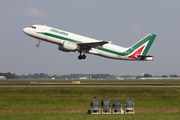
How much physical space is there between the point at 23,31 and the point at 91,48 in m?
15.4

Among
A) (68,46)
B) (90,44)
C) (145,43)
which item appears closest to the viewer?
(68,46)

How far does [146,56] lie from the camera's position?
60.7 metres

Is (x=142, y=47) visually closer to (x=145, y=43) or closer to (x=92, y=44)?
(x=145, y=43)

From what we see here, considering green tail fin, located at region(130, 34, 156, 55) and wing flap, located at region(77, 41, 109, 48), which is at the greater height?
green tail fin, located at region(130, 34, 156, 55)

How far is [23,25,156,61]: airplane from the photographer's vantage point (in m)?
54.2

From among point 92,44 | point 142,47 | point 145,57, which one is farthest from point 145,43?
point 92,44

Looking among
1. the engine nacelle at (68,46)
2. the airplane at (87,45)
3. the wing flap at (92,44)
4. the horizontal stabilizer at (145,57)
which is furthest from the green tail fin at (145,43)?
the engine nacelle at (68,46)

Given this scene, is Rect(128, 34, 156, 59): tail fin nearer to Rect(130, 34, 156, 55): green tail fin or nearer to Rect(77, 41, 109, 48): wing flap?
Rect(130, 34, 156, 55): green tail fin

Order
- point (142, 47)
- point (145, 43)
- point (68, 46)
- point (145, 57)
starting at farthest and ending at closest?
1. point (145, 43)
2. point (142, 47)
3. point (145, 57)
4. point (68, 46)

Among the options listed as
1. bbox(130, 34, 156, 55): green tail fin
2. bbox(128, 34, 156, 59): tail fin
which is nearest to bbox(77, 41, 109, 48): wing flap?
bbox(128, 34, 156, 59): tail fin

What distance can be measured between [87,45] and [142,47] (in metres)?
15.3

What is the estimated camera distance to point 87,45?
56344 millimetres

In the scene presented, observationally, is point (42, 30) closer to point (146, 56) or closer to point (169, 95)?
point (146, 56)

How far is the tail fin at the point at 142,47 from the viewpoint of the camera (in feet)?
202
